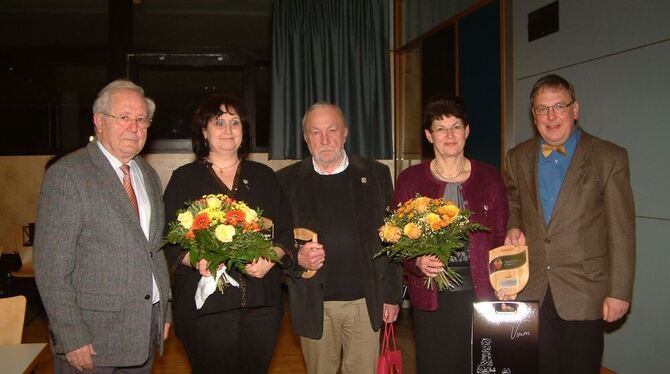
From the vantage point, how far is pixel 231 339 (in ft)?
8.23

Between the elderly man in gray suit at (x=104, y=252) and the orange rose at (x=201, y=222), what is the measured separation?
30cm

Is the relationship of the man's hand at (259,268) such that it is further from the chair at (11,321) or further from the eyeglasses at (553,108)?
the eyeglasses at (553,108)

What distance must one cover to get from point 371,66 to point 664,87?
13.1 feet

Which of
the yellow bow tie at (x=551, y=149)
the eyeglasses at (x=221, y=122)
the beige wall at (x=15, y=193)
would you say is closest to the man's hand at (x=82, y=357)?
the eyeglasses at (x=221, y=122)

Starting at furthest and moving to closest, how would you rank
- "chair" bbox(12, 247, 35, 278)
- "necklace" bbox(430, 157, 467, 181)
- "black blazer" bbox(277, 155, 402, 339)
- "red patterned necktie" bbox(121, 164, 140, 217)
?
"chair" bbox(12, 247, 35, 278)
"black blazer" bbox(277, 155, 402, 339)
"necklace" bbox(430, 157, 467, 181)
"red patterned necktie" bbox(121, 164, 140, 217)

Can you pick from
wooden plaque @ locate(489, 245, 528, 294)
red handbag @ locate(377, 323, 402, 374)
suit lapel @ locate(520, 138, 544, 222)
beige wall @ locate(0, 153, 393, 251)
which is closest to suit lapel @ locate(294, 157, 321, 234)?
red handbag @ locate(377, 323, 402, 374)

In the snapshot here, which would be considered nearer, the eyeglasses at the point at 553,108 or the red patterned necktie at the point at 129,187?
the red patterned necktie at the point at 129,187

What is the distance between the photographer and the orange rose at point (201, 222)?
221cm

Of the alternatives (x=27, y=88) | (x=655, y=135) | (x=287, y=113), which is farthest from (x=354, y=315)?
(x=27, y=88)

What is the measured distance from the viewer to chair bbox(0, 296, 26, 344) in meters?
2.57

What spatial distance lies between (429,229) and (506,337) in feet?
1.93

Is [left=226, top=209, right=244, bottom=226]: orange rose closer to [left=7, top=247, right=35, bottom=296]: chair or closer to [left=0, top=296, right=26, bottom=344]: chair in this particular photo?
[left=0, top=296, right=26, bottom=344]: chair

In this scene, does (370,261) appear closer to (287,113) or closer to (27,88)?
(287,113)

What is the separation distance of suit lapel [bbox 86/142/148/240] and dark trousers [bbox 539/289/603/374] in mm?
1851
